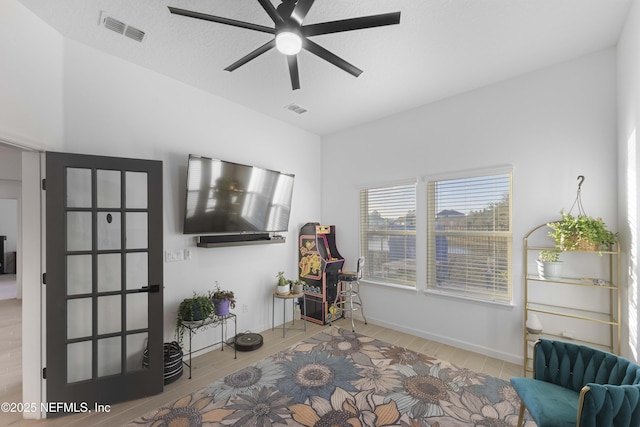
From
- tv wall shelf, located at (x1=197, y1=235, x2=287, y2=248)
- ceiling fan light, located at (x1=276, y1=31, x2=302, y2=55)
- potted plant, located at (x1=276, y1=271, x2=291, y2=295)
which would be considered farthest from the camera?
potted plant, located at (x1=276, y1=271, x2=291, y2=295)

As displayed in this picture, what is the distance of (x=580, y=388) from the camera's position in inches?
68.7

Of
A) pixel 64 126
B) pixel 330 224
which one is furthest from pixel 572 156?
pixel 64 126

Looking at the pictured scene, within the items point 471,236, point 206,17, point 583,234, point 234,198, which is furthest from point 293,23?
point 471,236

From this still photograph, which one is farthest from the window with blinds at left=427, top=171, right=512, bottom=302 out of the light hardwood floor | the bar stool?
the bar stool

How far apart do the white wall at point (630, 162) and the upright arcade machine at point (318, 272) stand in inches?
119

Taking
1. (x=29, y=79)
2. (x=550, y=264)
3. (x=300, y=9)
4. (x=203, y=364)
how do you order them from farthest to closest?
1. (x=203, y=364)
2. (x=550, y=264)
3. (x=29, y=79)
4. (x=300, y=9)

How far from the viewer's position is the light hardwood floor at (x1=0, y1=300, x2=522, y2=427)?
7.16ft

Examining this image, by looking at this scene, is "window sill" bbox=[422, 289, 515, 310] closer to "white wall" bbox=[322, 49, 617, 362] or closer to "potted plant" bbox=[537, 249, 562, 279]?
"white wall" bbox=[322, 49, 617, 362]

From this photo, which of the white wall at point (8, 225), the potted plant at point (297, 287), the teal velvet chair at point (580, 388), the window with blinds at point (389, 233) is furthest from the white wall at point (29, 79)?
the white wall at point (8, 225)

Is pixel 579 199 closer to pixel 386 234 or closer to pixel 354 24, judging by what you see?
pixel 386 234

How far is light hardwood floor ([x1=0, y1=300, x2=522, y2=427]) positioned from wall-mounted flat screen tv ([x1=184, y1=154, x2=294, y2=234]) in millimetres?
1444

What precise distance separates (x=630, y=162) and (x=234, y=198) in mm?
3653

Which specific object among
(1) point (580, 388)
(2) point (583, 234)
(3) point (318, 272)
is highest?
(2) point (583, 234)

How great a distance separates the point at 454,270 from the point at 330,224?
2.05 meters
